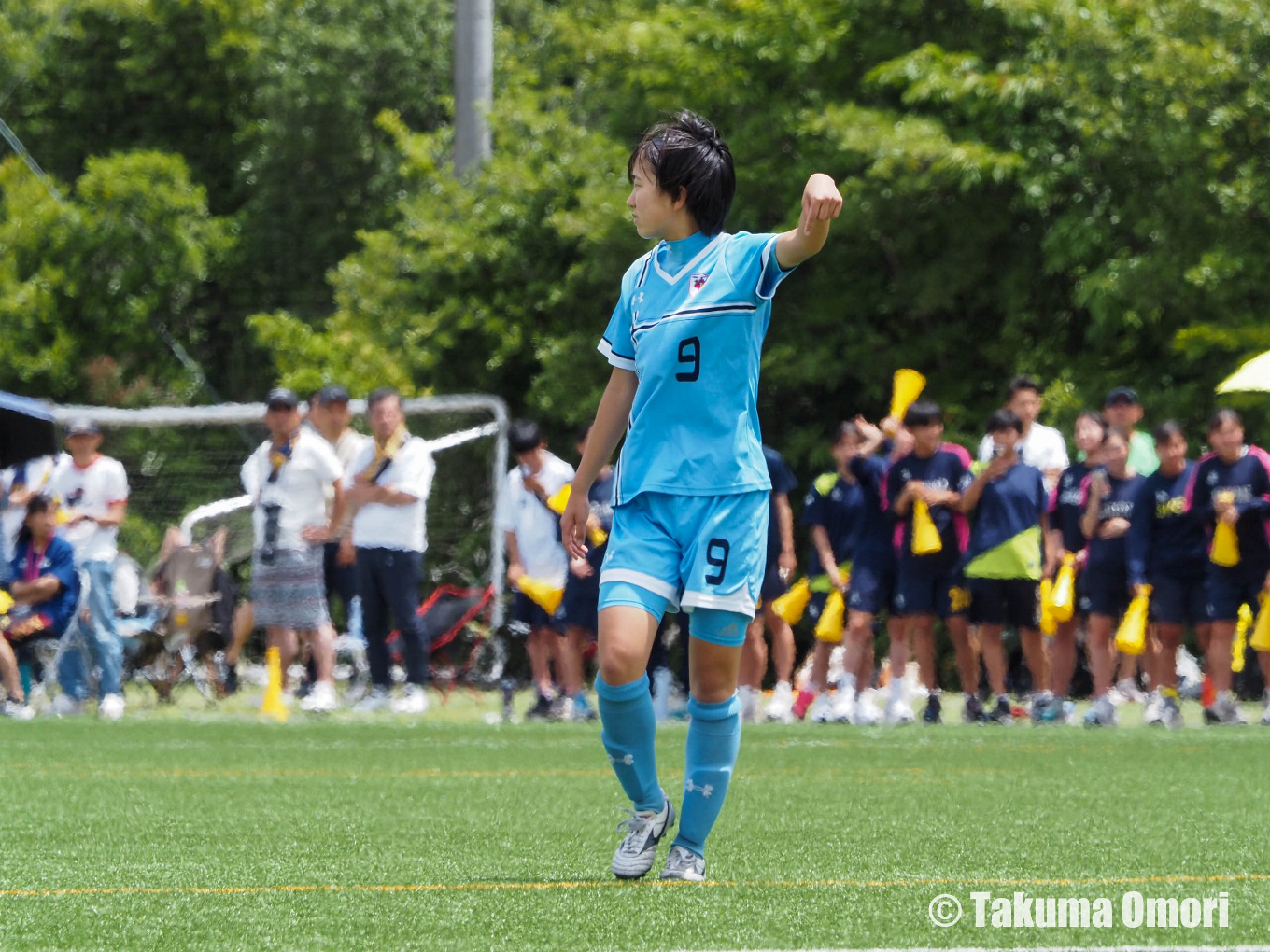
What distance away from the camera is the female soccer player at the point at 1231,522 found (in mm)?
12367

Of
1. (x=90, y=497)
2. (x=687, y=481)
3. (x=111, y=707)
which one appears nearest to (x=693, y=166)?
(x=687, y=481)

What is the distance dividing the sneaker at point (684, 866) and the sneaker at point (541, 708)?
8.81 m

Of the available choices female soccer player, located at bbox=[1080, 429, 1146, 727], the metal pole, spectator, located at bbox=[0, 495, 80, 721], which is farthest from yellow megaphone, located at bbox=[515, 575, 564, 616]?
the metal pole

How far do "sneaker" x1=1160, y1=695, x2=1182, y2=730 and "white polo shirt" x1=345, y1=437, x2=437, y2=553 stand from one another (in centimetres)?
505

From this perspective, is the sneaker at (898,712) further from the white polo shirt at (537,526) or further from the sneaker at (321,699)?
the sneaker at (321,699)

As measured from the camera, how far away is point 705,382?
16.8 feet

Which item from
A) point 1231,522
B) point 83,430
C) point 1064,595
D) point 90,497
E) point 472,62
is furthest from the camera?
point 472,62

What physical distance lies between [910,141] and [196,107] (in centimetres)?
2472

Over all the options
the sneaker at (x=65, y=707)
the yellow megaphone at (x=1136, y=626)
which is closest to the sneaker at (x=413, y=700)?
the sneaker at (x=65, y=707)

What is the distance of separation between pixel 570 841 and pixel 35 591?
8.58m

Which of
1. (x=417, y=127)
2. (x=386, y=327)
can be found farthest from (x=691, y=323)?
(x=417, y=127)

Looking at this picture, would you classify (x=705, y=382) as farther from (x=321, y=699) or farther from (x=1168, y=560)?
(x=321, y=699)

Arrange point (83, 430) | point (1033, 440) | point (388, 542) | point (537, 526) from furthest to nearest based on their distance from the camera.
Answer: point (83, 430), point (537, 526), point (1033, 440), point (388, 542)

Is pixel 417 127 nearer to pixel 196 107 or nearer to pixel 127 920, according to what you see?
pixel 196 107
